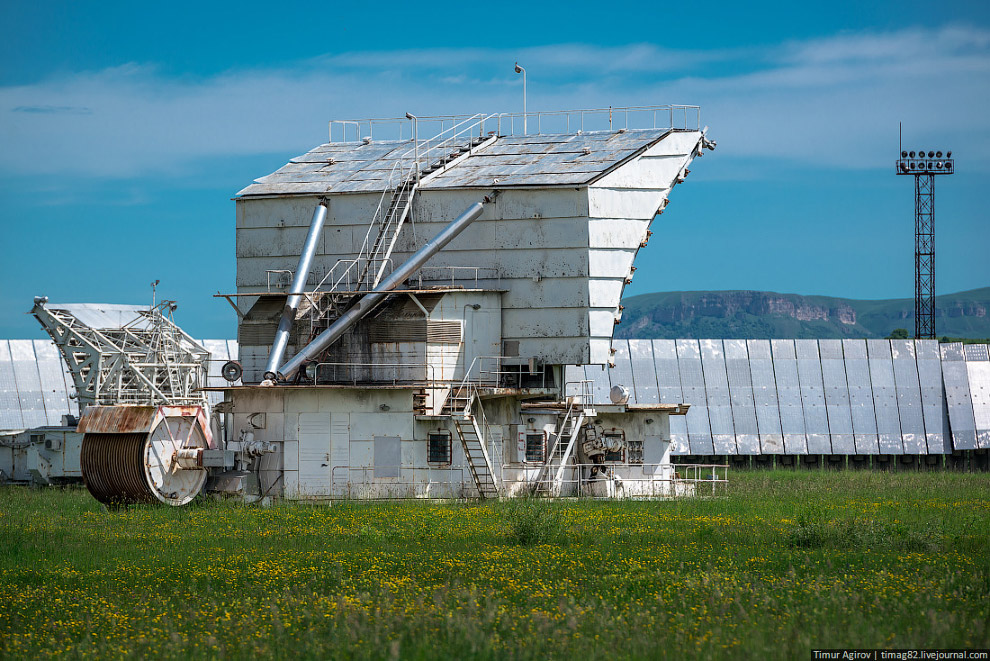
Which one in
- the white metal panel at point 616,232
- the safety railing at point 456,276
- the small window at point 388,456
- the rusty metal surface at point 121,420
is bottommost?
the small window at point 388,456

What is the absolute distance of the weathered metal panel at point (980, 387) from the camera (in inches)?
2485

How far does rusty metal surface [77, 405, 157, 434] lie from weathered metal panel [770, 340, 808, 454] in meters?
35.3

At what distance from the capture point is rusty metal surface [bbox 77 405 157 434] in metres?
35.8

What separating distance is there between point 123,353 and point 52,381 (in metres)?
14.2

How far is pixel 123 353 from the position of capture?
169 ft

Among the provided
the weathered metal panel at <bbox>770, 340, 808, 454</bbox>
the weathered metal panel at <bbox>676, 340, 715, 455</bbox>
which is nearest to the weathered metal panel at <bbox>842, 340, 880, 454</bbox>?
the weathered metal panel at <bbox>770, 340, 808, 454</bbox>

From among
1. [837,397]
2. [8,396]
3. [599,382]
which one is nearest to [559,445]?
[599,382]

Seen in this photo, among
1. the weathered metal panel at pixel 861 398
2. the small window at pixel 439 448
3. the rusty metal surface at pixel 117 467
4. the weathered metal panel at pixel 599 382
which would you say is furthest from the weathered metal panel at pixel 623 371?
the rusty metal surface at pixel 117 467

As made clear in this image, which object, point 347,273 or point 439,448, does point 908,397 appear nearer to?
point 347,273

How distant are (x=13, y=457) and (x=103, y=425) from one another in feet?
46.8

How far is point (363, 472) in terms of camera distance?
39281 millimetres

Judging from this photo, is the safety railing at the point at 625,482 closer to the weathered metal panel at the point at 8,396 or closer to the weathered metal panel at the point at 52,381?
the weathered metal panel at the point at 52,381

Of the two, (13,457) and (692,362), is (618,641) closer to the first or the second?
(13,457)

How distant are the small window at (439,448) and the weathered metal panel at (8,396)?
29.7m
